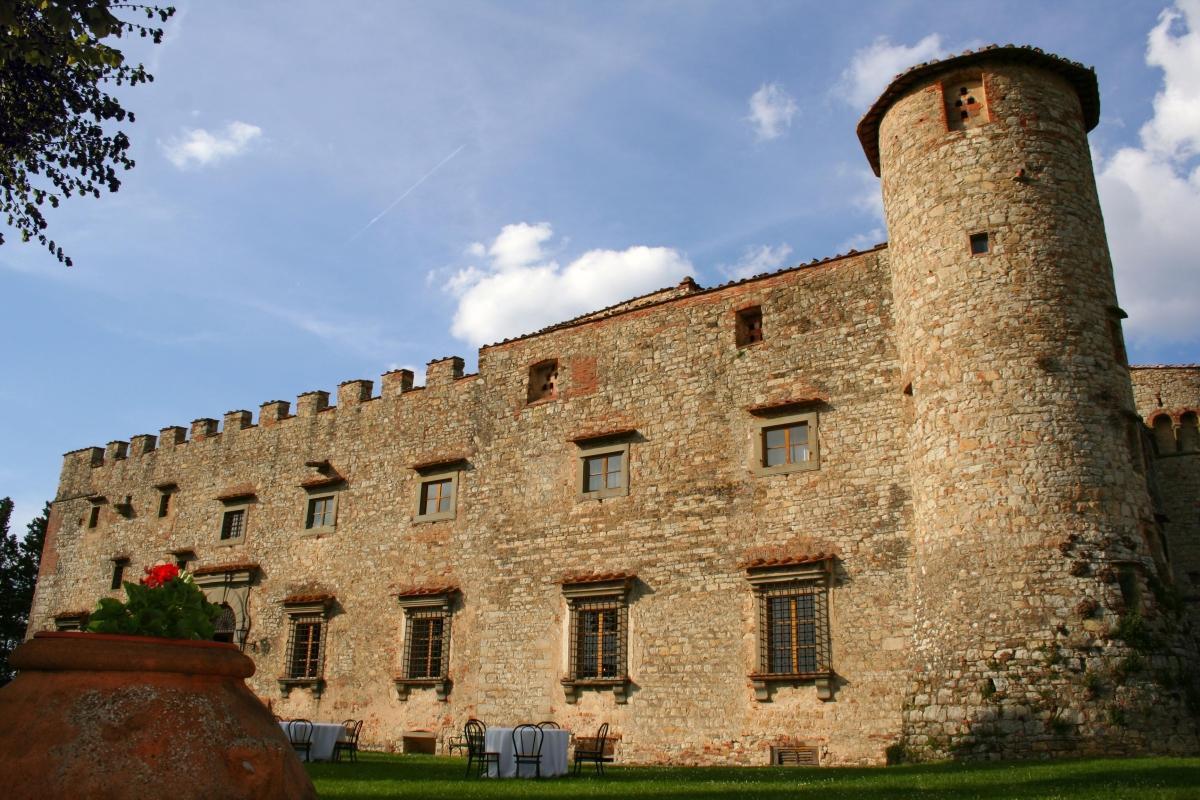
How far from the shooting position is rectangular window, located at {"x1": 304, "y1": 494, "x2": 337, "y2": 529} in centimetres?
2242

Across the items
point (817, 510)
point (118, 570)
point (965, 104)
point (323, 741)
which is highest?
point (965, 104)

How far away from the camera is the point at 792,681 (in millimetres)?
14938

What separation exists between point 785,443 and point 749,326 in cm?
251

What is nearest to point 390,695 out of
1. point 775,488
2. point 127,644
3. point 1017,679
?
point 775,488

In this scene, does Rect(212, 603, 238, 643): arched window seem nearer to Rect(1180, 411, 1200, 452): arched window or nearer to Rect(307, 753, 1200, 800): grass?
Rect(307, 753, 1200, 800): grass

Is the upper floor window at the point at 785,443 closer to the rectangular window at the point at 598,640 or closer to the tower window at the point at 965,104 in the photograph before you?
the rectangular window at the point at 598,640

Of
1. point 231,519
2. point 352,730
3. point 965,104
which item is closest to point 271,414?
point 231,519

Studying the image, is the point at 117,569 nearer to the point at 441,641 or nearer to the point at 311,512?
the point at 311,512

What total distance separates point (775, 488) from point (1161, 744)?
6.52m

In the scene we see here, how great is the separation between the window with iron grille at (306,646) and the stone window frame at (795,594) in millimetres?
10527

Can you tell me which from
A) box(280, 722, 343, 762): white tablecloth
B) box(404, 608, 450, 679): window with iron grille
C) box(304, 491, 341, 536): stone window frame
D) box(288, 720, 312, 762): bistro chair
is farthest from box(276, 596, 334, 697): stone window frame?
box(280, 722, 343, 762): white tablecloth

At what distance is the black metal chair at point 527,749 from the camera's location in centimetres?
1253

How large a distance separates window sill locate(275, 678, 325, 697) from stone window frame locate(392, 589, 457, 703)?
227 cm

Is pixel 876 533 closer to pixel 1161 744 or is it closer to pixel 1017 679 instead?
pixel 1017 679
